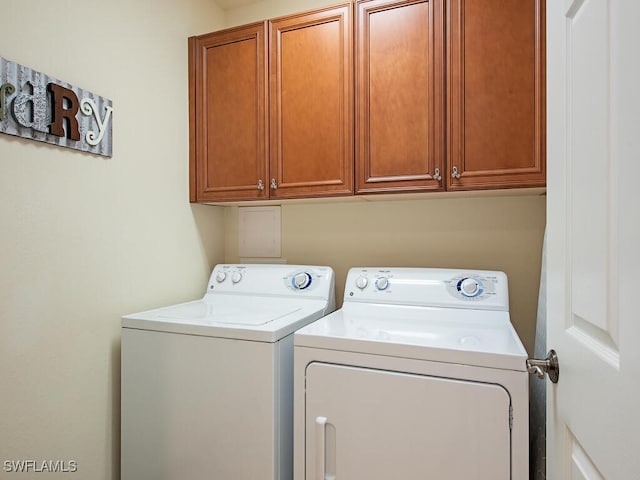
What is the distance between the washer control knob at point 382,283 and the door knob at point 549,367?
866 millimetres

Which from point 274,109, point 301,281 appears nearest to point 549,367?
point 301,281

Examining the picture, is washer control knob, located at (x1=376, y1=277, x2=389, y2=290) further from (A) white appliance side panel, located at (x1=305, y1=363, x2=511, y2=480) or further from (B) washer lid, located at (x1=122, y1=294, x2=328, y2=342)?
(A) white appliance side panel, located at (x1=305, y1=363, x2=511, y2=480)

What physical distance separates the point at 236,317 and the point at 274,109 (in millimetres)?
982

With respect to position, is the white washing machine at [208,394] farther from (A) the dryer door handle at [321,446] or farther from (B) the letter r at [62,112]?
(B) the letter r at [62,112]

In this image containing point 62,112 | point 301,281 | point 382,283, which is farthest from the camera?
point 301,281

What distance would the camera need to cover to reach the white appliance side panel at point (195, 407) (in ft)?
4.19

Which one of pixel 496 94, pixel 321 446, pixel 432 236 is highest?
pixel 496 94

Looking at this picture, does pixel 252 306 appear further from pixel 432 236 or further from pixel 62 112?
pixel 62 112

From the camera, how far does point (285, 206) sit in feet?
7.06

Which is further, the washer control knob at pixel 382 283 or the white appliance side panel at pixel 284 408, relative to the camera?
the washer control knob at pixel 382 283

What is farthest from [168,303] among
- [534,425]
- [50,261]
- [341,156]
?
[534,425]

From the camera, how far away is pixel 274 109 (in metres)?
1.78

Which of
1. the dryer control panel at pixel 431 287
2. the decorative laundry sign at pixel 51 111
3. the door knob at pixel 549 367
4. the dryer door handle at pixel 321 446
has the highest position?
the decorative laundry sign at pixel 51 111


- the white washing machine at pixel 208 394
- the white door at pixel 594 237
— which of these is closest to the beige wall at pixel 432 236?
the white washing machine at pixel 208 394
